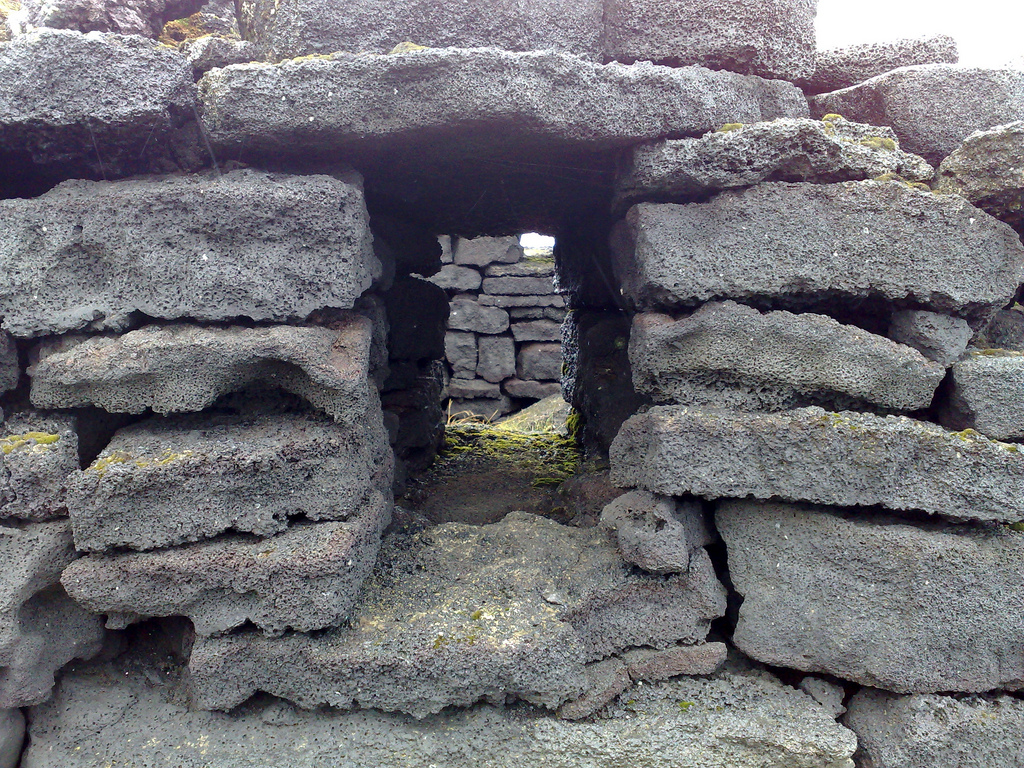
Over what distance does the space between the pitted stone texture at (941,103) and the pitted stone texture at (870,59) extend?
8.2 inches

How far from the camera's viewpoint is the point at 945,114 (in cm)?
213

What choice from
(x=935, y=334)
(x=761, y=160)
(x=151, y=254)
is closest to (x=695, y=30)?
(x=761, y=160)

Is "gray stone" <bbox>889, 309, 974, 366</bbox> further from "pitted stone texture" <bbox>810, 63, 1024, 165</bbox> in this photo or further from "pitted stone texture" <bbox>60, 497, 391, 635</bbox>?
"pitted stone texture" <bbox>60, 497, 391, 635</bbox>

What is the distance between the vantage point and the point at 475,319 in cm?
891

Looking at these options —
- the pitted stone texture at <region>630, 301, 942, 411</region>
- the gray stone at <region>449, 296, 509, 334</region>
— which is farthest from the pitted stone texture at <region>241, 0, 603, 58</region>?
the gray stone at <region>449, 296, 509, 334</region>

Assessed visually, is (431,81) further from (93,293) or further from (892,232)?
(892,232)

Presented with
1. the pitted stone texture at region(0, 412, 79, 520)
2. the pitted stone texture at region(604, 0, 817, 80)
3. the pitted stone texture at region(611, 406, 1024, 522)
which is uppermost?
the pitted stone texture at region(604, 0, 817, 80)

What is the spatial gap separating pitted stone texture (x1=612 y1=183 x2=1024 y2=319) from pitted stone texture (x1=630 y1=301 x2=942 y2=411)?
0.34 feet

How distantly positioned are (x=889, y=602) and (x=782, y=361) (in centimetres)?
74

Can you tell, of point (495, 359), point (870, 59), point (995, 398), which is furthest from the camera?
point (495, 359)

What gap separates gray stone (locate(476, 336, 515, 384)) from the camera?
8859mm

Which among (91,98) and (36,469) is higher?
(91,98)

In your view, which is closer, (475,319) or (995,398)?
(995,398)

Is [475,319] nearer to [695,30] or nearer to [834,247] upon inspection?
[695,30]
